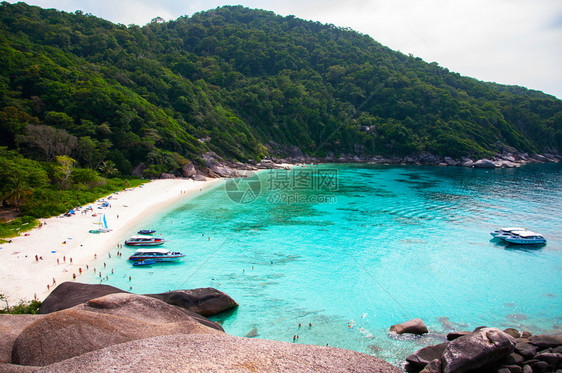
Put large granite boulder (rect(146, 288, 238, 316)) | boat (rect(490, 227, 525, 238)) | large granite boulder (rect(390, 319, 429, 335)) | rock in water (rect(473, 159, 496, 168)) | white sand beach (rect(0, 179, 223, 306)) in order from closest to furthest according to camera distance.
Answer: large granite boulder (rect(390, 319, 429, 335)), large granite boulder (rect(146, 288, 238, 316)), white sand beach (rect(0, 179, 223, 306)), boat (rect(490, 227, 525, 238)), rock in water (rect(473, 159, 496, 168))

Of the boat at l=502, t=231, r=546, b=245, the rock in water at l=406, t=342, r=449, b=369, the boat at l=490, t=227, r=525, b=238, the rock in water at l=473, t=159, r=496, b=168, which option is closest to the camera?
the rock in water at l=406, t=342, r=449, b=369

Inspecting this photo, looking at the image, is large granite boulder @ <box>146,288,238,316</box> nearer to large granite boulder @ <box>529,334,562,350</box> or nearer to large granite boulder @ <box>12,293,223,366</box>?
large granite boulder @ <box>12,293,223,366</box>

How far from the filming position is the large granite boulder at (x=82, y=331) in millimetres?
8797

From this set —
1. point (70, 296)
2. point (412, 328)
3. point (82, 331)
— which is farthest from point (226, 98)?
point (82, 331)

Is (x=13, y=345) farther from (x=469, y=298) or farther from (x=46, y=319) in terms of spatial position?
(x=469, y=298)

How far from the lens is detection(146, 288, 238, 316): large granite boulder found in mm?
17486

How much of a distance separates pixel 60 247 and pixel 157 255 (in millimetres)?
8419

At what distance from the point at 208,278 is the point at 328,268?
9746 mm

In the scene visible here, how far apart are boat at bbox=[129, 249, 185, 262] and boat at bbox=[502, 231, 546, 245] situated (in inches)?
1286

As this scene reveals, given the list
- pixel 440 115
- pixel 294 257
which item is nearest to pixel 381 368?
pixel 294 257

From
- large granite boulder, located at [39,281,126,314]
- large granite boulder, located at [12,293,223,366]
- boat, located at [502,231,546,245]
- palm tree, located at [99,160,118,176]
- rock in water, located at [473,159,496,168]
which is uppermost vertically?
rock in water, located at [473,159,496,168]

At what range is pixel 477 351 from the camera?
12.1 metres

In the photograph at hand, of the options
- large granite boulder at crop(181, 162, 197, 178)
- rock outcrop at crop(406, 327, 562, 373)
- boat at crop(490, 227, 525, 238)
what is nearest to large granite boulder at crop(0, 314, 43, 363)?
rock outcrop at crop(406, 327, 562, 373)

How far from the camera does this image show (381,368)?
29.8 feet
